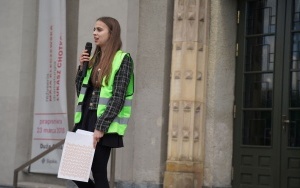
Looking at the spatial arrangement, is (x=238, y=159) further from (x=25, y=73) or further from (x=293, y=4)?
(x=25, y=73)

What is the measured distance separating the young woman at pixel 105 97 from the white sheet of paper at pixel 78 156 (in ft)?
0.23

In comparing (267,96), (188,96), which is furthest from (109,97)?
(267,96)

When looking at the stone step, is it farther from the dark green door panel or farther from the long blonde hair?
the long blonde hair

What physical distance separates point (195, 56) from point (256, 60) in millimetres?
936

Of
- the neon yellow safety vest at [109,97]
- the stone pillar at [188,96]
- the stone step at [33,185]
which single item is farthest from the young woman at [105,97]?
the stone step at [33,185]

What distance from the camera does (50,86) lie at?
11.3 m

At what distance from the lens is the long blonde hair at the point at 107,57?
5.35 metres

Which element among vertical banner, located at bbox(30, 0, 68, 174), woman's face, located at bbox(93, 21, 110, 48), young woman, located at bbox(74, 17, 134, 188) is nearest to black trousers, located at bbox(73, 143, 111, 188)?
young woman, located at bbox(74, 17, 134, 188)

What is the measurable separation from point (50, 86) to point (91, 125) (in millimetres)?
6072

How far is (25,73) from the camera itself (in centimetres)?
1168

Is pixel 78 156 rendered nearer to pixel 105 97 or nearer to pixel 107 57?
pixel 105 97

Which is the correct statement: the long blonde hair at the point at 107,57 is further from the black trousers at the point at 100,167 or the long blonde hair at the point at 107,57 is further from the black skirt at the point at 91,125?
the black trousers at the point at 100,167

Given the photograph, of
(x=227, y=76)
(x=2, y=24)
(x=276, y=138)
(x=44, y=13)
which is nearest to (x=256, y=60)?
(x=227, y=76)

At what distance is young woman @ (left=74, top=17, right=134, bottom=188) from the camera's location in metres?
5.26
